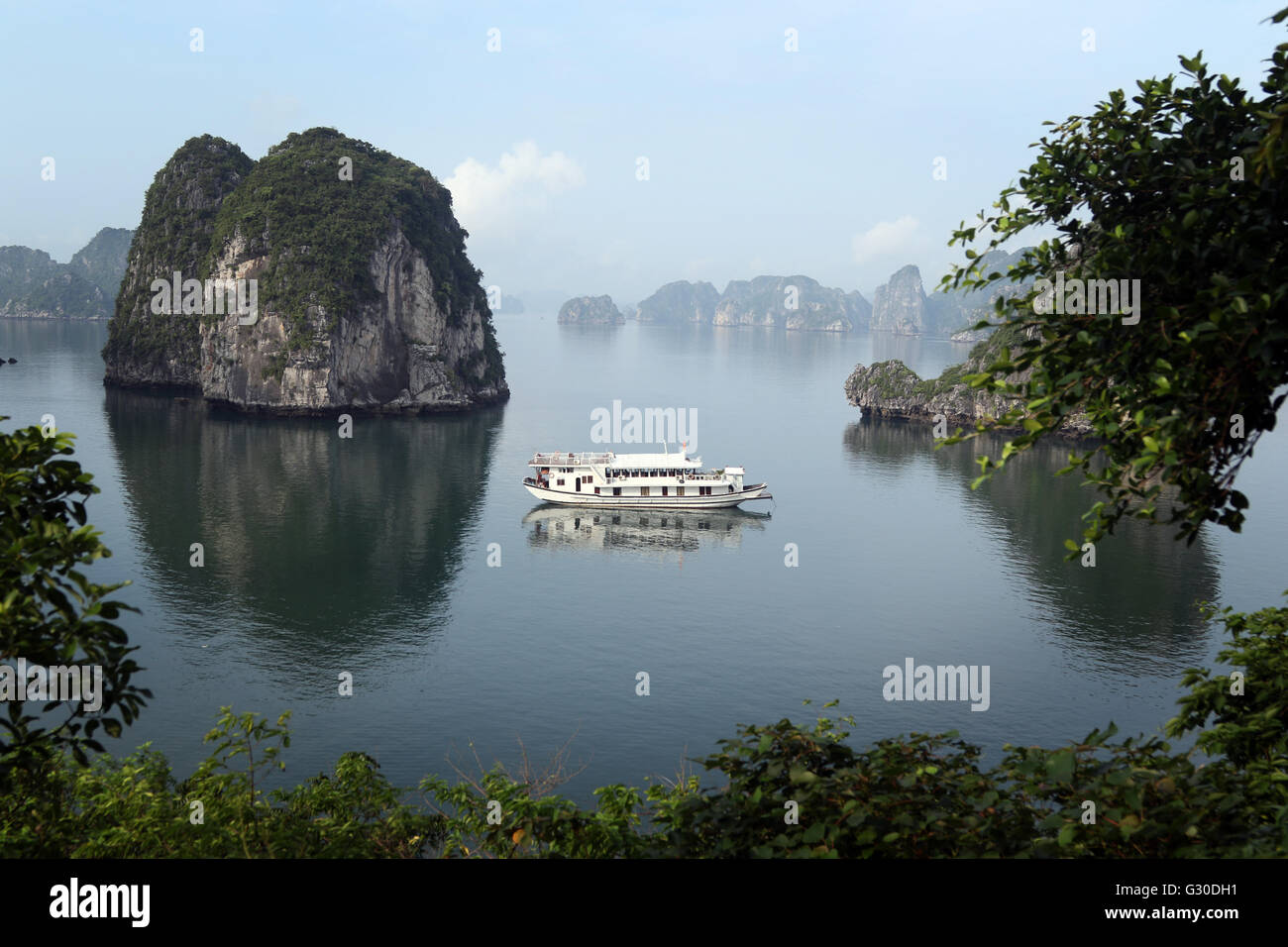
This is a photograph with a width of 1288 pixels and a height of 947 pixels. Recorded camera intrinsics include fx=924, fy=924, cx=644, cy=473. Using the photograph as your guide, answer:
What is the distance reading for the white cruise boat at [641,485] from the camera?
81.8 meters

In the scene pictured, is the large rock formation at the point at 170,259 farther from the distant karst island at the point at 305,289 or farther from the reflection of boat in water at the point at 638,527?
the reflection of boat in water at the point at 638,527

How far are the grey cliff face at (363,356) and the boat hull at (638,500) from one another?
57092mm

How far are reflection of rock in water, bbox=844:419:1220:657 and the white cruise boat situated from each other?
16922 millimetres

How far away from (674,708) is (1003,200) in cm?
3142

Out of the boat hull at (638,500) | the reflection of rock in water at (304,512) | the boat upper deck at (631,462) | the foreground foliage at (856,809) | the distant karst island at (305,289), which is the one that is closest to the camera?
the foreground foliage at (856,809)

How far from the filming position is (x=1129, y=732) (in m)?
37.8

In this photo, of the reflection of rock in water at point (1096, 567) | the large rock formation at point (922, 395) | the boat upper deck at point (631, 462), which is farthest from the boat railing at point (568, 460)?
the large rock formation at point (922, 395)

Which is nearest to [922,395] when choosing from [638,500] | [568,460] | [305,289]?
[638,500]

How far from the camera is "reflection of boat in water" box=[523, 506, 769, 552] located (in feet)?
234

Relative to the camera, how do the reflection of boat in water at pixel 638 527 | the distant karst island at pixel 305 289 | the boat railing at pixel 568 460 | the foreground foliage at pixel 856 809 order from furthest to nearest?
the distant karst island at pixel 305 289 → the boat railing at pixel 568 460 → the reflection of boat in water at pixel 638 527 → the foreground foliage at pixel 856 809

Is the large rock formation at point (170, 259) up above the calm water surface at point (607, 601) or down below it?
above

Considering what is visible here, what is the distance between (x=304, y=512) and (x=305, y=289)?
65790mm

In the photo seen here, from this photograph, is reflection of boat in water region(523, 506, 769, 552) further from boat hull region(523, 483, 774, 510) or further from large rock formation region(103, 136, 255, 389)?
large rock formation region(103, 136, 255, 389)
